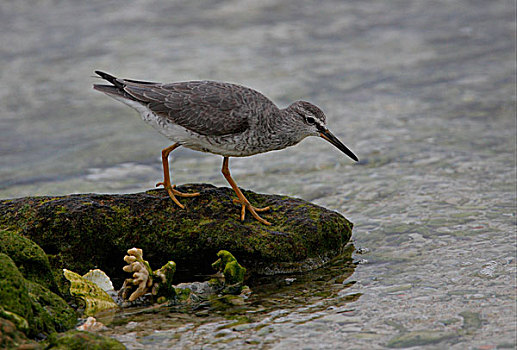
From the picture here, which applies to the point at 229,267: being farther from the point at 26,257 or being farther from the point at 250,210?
the point at 26,257

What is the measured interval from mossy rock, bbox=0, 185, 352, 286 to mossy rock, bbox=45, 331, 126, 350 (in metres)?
1.74

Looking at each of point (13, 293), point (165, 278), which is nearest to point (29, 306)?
point (13, 293)

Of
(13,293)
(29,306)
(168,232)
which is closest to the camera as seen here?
(13,293)

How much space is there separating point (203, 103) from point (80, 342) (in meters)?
3.37

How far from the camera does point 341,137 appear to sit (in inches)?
423

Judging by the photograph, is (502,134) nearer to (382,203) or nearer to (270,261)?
(382,203)

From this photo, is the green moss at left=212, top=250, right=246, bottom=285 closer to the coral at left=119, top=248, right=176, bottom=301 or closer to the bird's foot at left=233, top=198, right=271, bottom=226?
the coral at left=119, top=248, right=176, bottom=301

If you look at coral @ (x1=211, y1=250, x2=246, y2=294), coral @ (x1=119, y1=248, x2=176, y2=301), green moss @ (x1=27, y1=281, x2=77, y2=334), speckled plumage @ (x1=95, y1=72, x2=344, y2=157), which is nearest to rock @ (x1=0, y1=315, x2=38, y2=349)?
green moss @ (x1=27, y1=281, x2=77, y2=334)

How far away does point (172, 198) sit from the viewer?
20.8 feet

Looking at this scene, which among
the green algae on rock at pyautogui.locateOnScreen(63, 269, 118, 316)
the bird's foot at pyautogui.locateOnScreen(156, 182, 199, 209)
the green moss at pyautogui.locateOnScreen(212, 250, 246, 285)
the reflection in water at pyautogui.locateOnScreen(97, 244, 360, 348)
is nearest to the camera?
the reflection in water at pyautogui.locateOnScreen(97, 244, 360, 348)

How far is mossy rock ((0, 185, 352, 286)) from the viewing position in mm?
5805

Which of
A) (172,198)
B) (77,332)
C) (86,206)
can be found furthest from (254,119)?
(77,332)

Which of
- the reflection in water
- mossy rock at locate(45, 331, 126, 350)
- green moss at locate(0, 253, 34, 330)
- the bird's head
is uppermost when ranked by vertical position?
the bird's head

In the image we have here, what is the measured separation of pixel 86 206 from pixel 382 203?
12.1 ft
